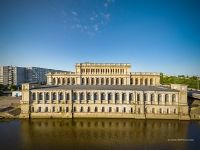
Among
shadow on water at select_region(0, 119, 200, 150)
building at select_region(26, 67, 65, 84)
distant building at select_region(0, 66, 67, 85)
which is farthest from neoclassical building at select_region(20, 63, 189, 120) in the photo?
building at select_region(26, 67, 65, 84)

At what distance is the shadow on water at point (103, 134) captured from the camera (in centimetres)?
3159

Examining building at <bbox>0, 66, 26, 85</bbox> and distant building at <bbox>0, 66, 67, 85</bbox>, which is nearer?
building at <bbox>0, 66, 26, 85</bbox>

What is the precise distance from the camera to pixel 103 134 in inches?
1479

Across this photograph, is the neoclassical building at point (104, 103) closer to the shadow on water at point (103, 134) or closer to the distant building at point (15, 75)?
the shadow on water at point (103, 134)

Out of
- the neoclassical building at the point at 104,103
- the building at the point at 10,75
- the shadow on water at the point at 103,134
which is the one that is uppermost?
the building at the point at 10,75

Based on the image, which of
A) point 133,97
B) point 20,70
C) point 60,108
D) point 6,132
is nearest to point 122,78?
point 133,97

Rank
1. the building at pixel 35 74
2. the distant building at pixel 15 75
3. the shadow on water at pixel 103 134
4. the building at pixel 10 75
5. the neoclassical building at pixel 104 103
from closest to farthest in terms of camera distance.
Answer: the shadow on water at pixel 103 134
the neoclassical building at pixel 104 103
the building at pixel 10 75
the distant building at pixel 15 75
the building at pixel 35 74

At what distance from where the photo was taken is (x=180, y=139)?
114 ft

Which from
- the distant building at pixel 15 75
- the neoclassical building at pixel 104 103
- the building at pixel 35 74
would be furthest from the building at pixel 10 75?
the neoclassical building at pixel 104 103

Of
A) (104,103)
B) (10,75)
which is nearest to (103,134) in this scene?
(104,103)

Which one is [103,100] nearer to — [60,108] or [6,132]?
[60,108]

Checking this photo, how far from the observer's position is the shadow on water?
31594 mm

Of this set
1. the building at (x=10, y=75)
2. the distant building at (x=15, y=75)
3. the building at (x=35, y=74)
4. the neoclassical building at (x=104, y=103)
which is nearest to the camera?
the neoclassical building at (x=104, y=103)

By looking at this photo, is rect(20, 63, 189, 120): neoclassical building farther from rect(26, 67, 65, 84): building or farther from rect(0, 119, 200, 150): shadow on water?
rect(26, 67, 65, 84): building
